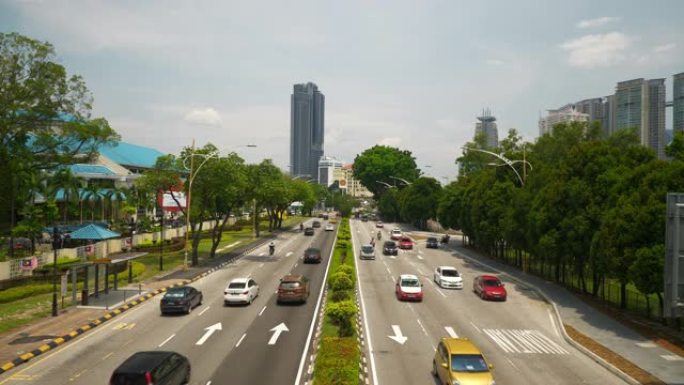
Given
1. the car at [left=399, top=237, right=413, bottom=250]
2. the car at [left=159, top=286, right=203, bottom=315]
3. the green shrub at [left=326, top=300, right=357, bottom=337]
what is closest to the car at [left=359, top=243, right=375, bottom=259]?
the car at [left=399, top=237, right=413, bottom=250]

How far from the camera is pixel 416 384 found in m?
18.2

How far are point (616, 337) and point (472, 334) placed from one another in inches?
272

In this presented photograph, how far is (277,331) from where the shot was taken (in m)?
25.1

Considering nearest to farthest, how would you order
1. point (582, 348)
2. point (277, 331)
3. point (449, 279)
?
point (582, 348) < point (277, 331) < point (449, 279)

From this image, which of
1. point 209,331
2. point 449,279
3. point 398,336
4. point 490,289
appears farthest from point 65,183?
point 490,289

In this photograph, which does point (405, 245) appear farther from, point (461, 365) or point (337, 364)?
point (337, 364)

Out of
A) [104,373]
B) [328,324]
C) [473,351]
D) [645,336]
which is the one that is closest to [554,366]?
[473,351]

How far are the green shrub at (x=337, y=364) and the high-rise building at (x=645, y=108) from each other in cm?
14568

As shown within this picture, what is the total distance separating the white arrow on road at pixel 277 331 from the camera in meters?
23.3

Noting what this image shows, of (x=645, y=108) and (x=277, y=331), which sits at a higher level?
(x=645, y=108)

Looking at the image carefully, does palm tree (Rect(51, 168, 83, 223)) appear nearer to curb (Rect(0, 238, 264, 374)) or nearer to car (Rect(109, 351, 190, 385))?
curb (Rect(0, 238, 264, 374))

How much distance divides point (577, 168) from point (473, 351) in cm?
2316

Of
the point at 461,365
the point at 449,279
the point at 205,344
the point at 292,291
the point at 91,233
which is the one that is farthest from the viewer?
the point at 91,233

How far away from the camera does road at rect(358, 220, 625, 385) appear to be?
19641 mm
